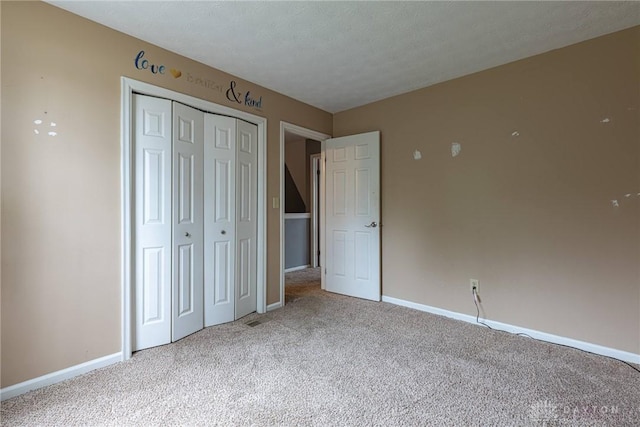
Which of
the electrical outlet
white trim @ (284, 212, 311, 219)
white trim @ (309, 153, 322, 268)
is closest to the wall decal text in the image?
white trim @ (284, 212, 311, 219)

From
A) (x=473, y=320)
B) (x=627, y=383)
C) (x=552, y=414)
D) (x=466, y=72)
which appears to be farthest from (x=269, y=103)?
(x=627, y=383)

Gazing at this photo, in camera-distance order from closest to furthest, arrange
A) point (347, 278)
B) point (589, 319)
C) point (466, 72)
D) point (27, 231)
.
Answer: point (27, 231)
point (589, 319)
point (466, 72)
point (347, 278)

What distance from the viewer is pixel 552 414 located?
5.05 ft

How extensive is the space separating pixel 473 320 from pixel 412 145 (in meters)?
1.86

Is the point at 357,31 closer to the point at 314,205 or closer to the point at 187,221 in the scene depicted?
the point at 187,221

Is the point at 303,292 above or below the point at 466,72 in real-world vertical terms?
below

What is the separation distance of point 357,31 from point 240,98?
1.29 meters

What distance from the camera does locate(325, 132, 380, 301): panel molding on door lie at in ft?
11.4

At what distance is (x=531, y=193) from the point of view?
8.16 feet

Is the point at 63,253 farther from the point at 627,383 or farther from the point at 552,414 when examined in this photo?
the point at 627,383

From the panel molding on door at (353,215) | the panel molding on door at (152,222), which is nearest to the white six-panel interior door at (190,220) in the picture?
the panel molding on door at (152,222)

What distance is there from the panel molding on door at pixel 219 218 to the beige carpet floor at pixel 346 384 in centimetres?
28

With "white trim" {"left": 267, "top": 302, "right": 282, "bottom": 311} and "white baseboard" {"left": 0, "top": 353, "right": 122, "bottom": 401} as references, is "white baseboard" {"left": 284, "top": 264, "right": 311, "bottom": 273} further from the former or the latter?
"white baseboard" {"left": 0, "top": 353, "right": 122, "bottom": 401}

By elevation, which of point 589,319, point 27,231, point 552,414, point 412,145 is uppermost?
point 412,145
